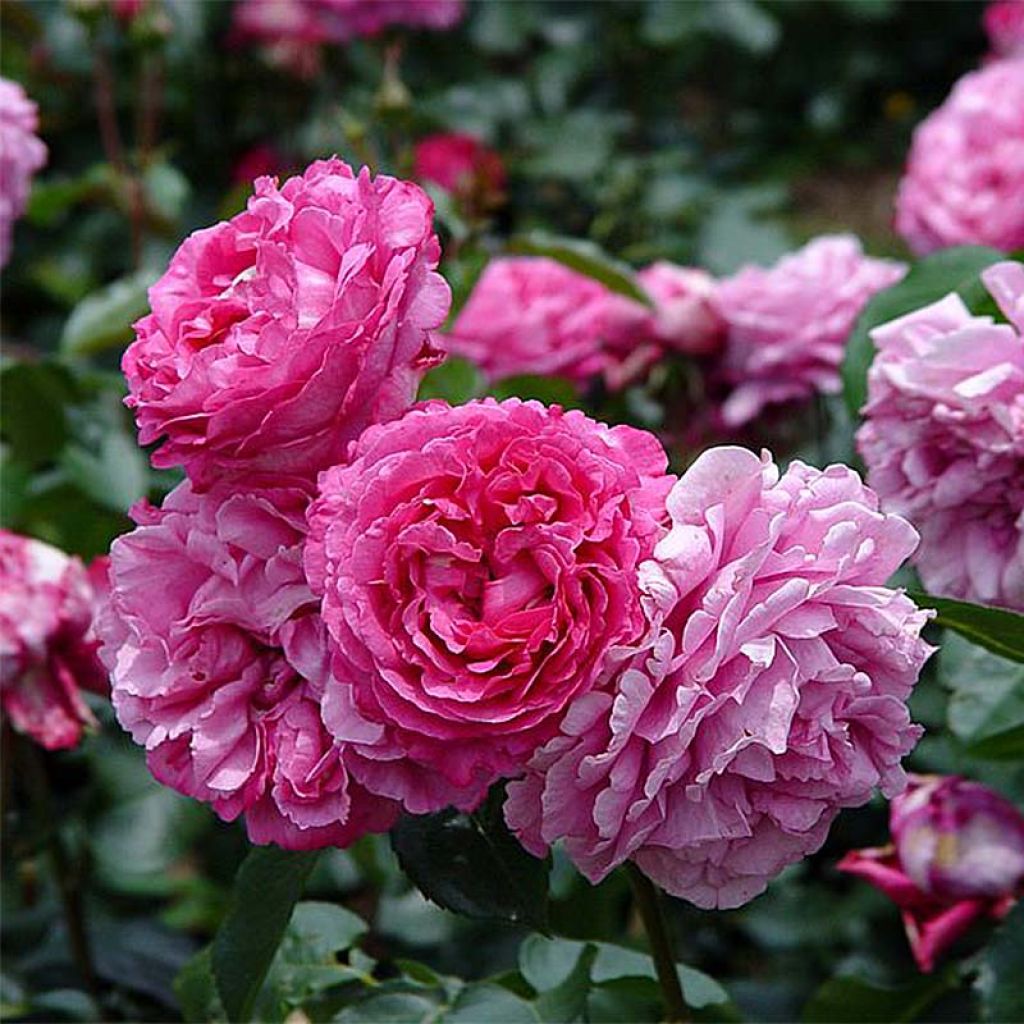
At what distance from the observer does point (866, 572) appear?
24.1 inches

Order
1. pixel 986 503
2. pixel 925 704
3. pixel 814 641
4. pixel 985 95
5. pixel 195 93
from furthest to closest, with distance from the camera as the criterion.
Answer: pixel 195 93 → pixel 985 95 → pixel 925 704 → pixel 986 503 → pixel 814 641

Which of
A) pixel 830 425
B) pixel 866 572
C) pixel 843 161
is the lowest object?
pixel 843 161

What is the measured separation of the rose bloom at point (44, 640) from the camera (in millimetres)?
936

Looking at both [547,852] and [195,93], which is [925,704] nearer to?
[547,852]

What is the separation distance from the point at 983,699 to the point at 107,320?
2.21ft

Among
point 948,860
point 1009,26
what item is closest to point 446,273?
point 948,860

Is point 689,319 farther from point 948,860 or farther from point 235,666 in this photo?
point 235,666

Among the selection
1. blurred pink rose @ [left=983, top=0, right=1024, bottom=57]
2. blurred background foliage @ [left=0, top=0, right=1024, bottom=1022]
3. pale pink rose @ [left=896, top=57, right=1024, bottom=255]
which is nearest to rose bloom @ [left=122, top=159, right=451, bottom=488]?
blurred background foliage @ [left=0, top=0, right=1024, bottom=1022]

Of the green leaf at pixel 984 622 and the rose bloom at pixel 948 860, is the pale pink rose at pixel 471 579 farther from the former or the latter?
the rose bloom at pixel 948 860

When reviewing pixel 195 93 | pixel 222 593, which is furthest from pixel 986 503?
pixel 195 93

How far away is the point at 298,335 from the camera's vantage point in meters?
0.62

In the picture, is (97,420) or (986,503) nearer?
(986,503)

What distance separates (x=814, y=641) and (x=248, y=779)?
0.64ft

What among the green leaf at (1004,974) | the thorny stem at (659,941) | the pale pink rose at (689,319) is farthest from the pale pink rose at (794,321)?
the thorny stem at (659,941)
